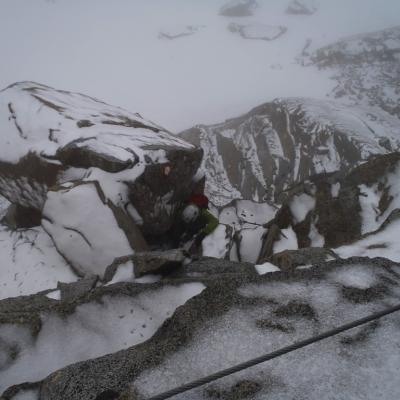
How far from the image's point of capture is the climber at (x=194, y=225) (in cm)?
994

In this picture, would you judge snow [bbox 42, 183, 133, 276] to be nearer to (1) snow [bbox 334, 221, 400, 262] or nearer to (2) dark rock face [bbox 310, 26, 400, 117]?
(1) snow [bbox 334, 221, 400, 262]

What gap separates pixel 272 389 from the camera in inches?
93.4

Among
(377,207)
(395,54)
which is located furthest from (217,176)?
(395,54)

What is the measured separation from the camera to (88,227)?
698 cm

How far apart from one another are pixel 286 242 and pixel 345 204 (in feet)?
6.77

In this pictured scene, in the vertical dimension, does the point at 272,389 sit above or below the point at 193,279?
above

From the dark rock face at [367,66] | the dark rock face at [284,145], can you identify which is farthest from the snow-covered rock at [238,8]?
the dark rock face at [284,145]

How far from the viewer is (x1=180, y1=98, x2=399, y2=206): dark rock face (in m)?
23.8

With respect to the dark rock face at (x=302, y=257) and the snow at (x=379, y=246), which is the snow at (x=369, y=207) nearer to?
the snow at (x=379, y=246)

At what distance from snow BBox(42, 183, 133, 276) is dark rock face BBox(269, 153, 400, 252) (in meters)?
5.22

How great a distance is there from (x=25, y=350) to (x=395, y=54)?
68.3 meters

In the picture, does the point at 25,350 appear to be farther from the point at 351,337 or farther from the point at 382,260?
the point at 382,260

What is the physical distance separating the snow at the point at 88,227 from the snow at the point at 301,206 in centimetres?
528

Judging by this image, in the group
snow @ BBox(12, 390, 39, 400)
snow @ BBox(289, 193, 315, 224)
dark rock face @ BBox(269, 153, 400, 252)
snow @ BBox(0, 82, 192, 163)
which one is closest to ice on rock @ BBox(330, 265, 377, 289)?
snow @ BBox(12, 390, 39, 400)
